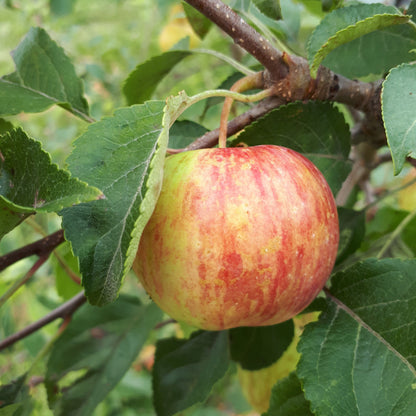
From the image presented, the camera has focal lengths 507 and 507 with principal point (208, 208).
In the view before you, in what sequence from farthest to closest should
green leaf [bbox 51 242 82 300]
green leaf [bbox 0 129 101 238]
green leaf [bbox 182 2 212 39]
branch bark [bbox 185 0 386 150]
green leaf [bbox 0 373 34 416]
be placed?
green leaf [bbox 51 242 82 300] < green leaf [bbox 182 2 212 39] < green leaf [bbox 0 373 34 416] < branch bark [bbox 185 0 386 150] < green leaf [bbox 0 129 101 238]

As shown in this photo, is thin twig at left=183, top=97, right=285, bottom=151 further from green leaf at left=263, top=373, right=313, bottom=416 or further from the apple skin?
green leaf at left=263, top=373, right=313, bottom=416

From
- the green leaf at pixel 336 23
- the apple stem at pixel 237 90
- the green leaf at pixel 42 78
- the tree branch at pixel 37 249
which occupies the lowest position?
the tree branch at pixel 37 249

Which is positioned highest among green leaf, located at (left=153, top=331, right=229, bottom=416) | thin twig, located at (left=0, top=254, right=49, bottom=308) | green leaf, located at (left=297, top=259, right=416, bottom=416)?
→ thin twig, located at (left=0, top=254, right=49, bottom=308)

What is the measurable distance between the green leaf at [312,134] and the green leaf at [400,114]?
135 mm

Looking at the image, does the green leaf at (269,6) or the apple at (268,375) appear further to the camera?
the apple at (268,375)

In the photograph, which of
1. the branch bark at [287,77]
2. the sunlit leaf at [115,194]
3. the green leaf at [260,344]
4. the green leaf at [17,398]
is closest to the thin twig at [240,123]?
the branch bark at [287,77]

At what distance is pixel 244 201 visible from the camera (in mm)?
454

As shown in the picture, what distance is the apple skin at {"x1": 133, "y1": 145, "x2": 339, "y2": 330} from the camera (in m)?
0.45

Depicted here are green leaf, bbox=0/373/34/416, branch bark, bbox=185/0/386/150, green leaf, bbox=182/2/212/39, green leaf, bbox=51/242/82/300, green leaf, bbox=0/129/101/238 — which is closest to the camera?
green leaf, bbox=0/129/101/238

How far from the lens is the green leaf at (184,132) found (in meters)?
0.67

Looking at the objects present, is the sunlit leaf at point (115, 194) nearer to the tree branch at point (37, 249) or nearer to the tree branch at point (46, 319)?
the tree branch at point (37, 249)

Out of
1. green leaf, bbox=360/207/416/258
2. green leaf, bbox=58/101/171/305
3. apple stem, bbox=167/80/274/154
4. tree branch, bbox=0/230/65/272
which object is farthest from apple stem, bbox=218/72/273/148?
green leaf, bbox=360/207/416/258

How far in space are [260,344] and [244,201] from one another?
Answer: 34 centimetres

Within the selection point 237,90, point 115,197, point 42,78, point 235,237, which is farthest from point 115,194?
point 42,78
